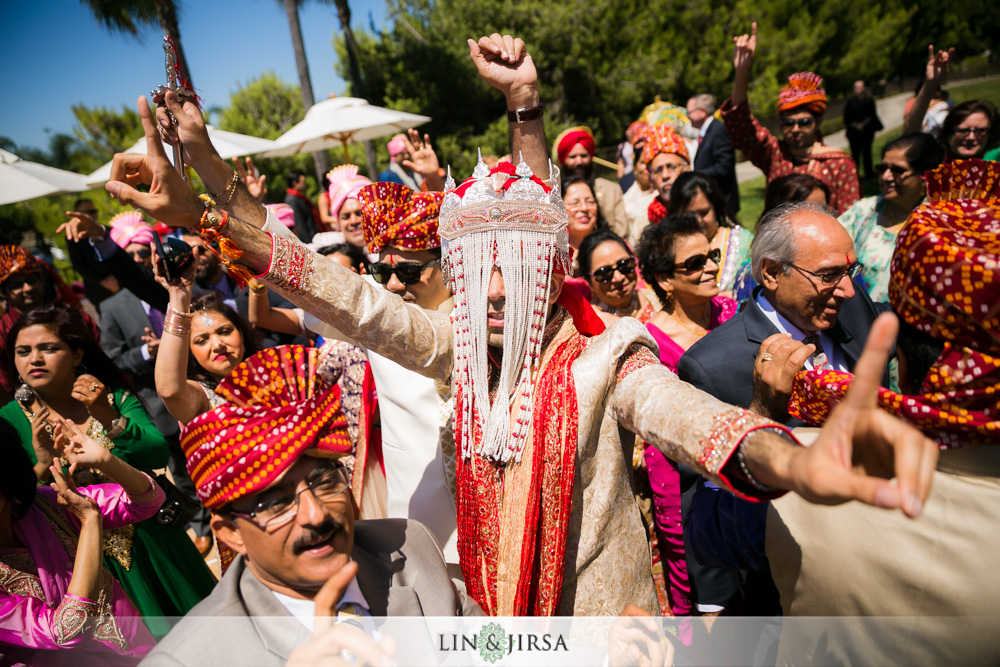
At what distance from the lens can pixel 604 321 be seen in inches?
88.9

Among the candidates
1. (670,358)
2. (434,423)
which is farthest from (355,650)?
(670,358)

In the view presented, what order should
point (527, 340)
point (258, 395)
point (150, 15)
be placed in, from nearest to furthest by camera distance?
point (258, 395)
point (527, 340)
point (150, 15)

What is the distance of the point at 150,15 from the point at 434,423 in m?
15.4

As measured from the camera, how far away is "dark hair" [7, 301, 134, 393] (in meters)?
3.24

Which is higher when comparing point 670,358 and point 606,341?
point 606,341

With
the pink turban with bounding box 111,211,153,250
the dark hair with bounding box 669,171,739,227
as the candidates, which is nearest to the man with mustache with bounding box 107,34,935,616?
the dark hair with bounding box 669,171,739,227

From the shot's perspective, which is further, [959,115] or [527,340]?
[959,115]

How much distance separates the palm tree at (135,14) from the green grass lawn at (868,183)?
12.3 meters

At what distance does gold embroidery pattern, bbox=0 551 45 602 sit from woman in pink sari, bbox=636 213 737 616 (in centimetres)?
246

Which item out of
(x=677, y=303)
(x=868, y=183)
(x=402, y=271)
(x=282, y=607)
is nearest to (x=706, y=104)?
(x=677, y=303)

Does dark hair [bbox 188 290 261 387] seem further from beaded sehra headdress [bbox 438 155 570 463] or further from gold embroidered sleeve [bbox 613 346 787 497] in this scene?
gold embroidered sleeve [bbox 613 346 787 497]

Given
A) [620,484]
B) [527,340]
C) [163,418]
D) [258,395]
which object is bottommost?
[163,418]

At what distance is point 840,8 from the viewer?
93.2 feet

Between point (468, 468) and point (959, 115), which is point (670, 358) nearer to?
point (468, 468)
